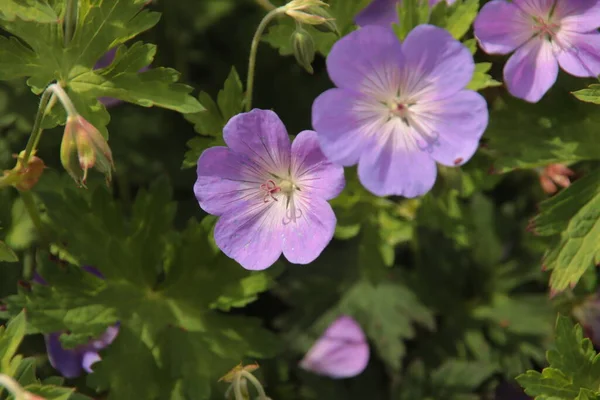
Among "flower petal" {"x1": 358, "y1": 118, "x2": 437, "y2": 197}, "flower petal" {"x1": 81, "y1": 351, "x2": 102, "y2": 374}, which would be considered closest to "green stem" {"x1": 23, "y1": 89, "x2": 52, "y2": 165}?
"flower petal" {"x1": 81, "y1": 351, "x2": 102, "y2": 374}

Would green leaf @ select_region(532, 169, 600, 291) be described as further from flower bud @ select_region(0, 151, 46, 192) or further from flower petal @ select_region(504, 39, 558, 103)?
flower bud @ select_region(0, 151, 46, 192)

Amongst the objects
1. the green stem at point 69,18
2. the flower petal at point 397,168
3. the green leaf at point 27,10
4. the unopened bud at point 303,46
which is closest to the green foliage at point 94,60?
the green stem at point 69,18

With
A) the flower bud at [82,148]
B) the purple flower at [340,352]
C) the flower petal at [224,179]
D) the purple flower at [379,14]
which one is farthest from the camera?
the purple flower at [340,352]

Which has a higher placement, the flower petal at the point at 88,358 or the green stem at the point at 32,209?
the green stem at the point at 32,209

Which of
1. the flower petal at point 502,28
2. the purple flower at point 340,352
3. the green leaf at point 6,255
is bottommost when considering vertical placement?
the purple flower at point 340,352

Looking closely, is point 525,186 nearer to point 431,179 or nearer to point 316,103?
point 431,179

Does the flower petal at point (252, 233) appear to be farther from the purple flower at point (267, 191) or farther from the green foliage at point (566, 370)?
the green foliage at point (566, 370)

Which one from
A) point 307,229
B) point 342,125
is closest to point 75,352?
point 307,229
